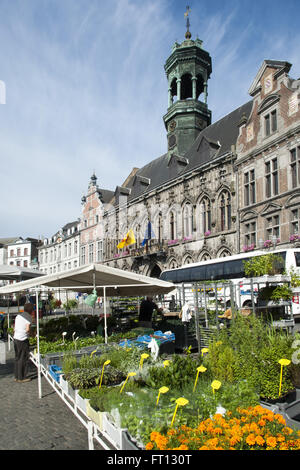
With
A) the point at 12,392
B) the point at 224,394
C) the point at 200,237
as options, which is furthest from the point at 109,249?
the point at 224,394

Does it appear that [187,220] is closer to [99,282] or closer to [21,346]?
[99,282]

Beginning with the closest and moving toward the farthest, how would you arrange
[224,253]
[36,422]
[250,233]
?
[36,422]
[250,233]
[224,253]

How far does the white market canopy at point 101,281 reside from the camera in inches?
326

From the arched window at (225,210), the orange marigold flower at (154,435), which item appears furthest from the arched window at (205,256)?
the orange marigold flower at (154,435)

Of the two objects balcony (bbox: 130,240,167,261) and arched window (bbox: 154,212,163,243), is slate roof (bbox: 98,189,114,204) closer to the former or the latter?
balcony (bbox: 130,240,167,261)

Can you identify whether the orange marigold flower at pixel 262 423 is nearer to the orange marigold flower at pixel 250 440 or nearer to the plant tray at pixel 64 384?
the orange marigold flower at pixel 250 440

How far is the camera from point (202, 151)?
95.0 ft

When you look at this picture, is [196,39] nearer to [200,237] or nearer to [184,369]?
[200,237]

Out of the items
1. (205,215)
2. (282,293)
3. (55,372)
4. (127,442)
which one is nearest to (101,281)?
(55,372)

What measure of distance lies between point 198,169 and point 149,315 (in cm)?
1789

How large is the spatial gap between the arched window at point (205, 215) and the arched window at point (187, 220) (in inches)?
53.3

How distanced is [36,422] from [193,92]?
32.7 m

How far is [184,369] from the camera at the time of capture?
16.0ft
